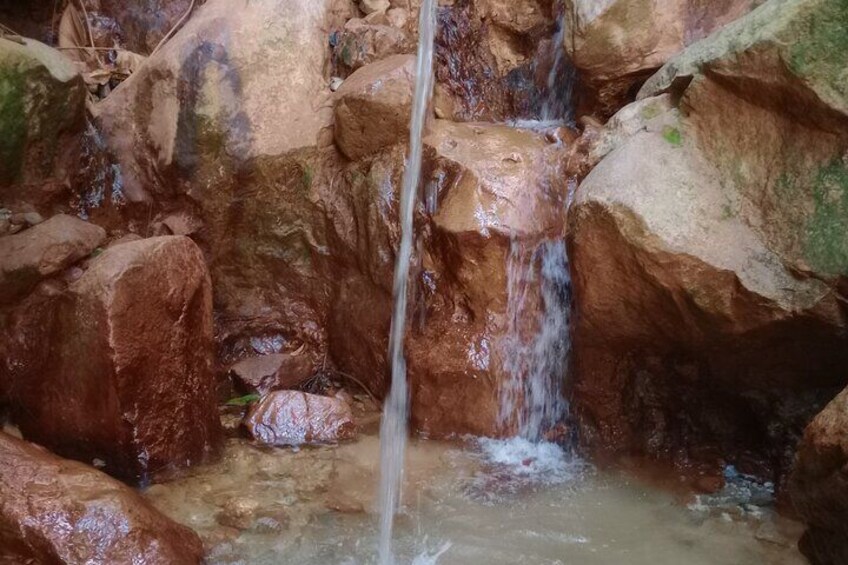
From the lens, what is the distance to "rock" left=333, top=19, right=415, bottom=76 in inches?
219

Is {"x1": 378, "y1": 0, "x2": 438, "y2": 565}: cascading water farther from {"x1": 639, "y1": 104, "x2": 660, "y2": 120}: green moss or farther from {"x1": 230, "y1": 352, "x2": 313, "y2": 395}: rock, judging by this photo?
{"x1": 639, "y1": 104, "x2": 660, "y2": 120}: green moss

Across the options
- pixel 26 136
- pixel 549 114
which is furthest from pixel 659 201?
pixel 26 136

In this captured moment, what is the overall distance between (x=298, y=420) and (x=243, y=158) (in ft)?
5.59

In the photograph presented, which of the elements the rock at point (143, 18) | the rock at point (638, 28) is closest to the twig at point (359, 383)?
the rock at point (638, 28)

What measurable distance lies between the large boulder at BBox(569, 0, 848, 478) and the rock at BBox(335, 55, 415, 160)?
1272mm

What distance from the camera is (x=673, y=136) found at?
402cm

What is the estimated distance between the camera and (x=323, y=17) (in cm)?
564

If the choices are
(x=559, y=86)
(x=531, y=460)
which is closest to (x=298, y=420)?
(x=531, y=460)

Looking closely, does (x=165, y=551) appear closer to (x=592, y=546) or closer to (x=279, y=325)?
(x=592, y=546)

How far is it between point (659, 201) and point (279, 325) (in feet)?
8.66

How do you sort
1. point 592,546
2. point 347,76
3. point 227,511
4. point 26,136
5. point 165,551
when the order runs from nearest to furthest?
1. point 165,551
2. point 592,546
3. point 227,511
4. point 26,136
5. point 347,76

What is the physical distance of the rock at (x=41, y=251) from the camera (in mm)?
4227

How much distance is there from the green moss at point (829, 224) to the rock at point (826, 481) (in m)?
0.79

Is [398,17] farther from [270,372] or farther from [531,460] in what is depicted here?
[531,460]
